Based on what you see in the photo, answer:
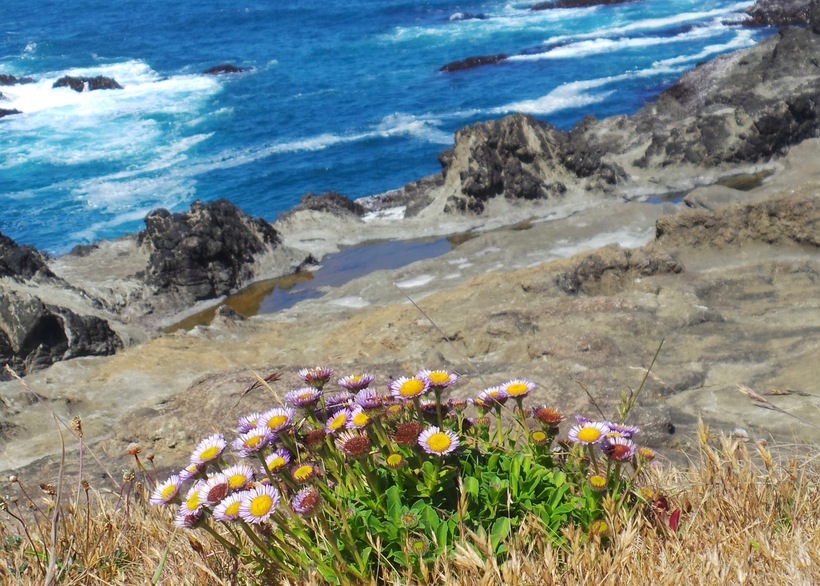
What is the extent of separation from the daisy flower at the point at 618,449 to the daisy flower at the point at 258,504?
0.88m

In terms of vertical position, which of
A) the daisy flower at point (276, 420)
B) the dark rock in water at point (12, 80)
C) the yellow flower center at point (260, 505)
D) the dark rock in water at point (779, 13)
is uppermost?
the daisy flower at point (276, 420)

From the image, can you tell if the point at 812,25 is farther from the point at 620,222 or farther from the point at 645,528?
the point at 645,528

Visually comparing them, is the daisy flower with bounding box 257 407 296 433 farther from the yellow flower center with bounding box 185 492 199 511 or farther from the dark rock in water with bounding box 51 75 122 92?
the dark rock in water with bounding box 51 75 122 92

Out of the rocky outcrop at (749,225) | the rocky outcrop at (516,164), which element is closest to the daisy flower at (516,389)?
the rocky outcrop at (749,225)

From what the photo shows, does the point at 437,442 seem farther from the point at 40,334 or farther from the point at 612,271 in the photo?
the point at 40,334

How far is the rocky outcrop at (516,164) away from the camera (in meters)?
15.2

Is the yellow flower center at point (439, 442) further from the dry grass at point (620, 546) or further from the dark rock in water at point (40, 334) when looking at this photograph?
the dark rock in water at point (40, 334)

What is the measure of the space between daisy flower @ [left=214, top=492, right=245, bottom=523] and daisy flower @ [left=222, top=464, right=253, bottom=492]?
0.05 metres

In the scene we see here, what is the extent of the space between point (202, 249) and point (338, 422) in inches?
460

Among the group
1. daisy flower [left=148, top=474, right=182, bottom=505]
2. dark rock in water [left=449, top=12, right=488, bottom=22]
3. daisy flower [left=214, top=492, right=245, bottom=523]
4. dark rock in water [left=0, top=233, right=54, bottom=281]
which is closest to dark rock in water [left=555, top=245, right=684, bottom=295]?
daisy flower [left=148, top=474, right=182, bottom=505]

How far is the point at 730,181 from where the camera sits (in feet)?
50.6

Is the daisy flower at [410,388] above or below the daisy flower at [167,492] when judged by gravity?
above

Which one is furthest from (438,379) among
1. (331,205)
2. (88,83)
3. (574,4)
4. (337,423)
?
(574,4)

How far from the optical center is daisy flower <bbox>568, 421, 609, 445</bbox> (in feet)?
7.16
